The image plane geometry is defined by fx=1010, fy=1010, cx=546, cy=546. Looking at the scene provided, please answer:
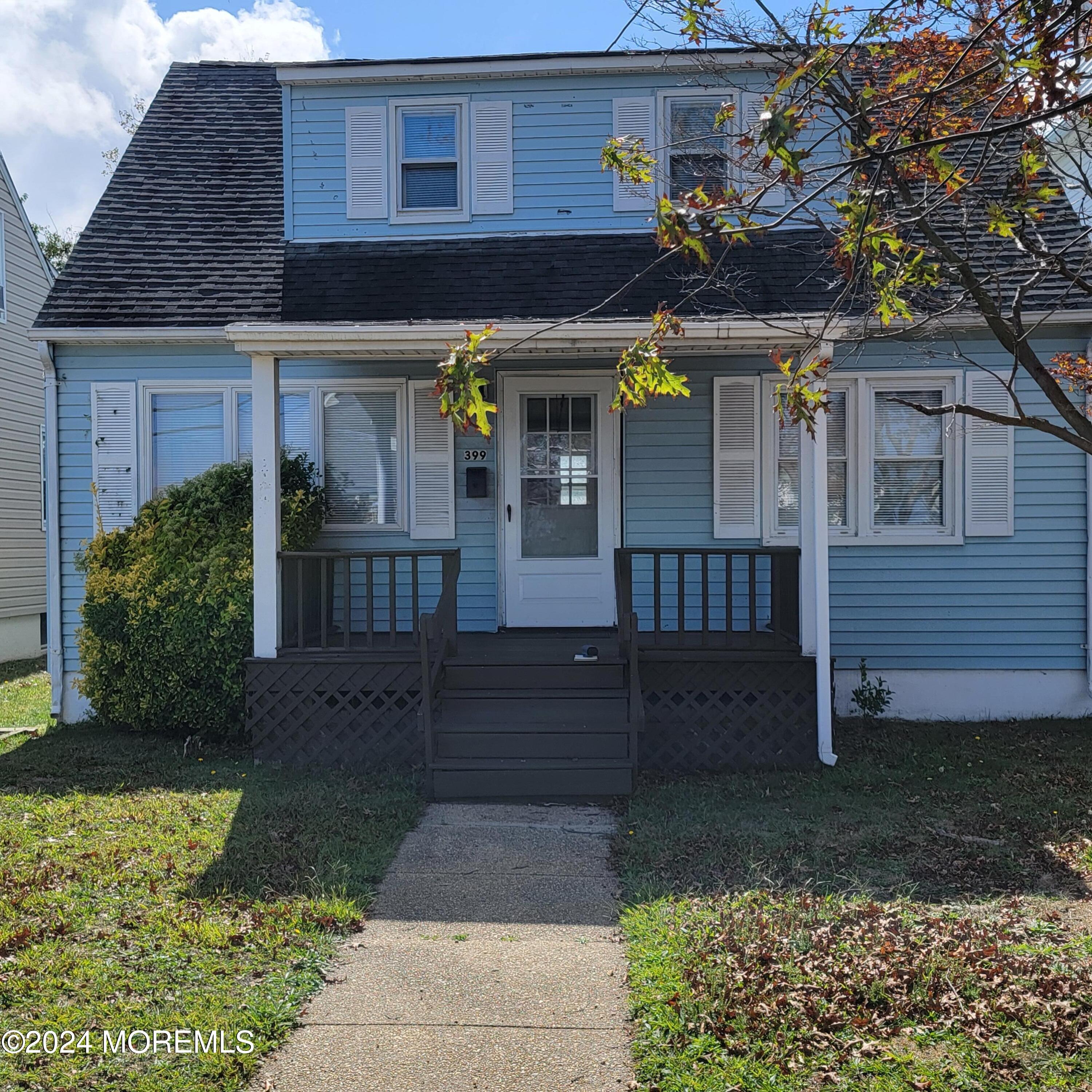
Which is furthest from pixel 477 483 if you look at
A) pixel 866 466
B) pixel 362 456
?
pixel 866 466

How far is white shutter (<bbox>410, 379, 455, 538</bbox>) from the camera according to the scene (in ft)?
29.7

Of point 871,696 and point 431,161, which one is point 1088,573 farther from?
point 431,161

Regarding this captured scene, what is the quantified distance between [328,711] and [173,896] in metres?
2.68

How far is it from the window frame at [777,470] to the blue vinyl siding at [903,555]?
13 cm

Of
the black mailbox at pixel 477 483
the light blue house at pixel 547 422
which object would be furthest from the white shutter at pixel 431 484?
the black mailbox at pixel 477 483

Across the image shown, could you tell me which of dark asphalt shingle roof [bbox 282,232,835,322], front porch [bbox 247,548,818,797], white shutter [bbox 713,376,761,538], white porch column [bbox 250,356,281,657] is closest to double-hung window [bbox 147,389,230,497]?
dark asphalt shingle roof [bbox 282,232,835,322]

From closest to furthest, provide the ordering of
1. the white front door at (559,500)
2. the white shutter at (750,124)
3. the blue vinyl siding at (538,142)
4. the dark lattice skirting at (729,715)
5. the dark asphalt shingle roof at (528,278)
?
1. the dark lattice skirting at (729,715)
2. the white shutter at (750,124)
3. the dark asphalt shingle roof at (528,278)
4. the white front door at (559,500)
5. the blue vinyl siding at (538,142)

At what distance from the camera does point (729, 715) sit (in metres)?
7.48

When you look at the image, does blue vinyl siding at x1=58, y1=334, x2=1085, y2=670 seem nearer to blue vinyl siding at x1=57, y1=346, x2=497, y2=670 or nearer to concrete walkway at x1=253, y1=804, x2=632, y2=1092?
blue vinyl siding at x1=57, y1=346, x2=497, y2=670

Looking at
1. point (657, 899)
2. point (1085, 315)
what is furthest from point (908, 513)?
point (657, 899)

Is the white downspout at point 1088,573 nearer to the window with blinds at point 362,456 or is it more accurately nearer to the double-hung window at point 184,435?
the window with blinds at point 362,456

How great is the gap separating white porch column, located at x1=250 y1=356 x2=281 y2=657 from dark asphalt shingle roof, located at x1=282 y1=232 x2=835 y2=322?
1.07 meters

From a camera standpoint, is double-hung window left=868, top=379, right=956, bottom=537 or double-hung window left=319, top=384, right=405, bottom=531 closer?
double-hung window left=868, top=379, right=956, bottom=537

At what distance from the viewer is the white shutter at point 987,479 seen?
891 centimetres
